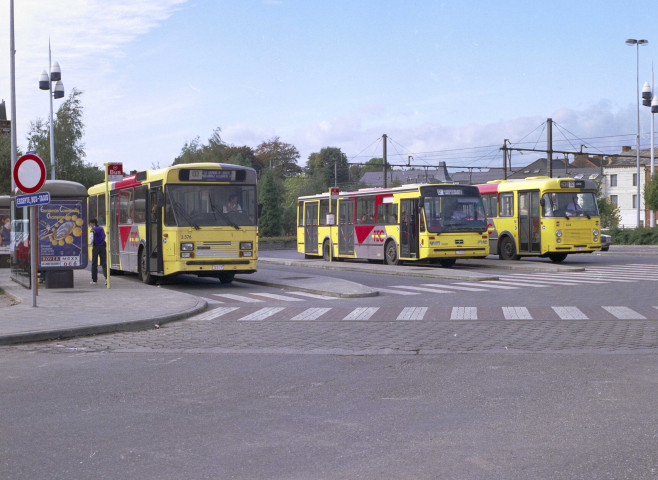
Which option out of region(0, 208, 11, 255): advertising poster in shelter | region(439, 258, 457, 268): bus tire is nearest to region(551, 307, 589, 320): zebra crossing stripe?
region(439, 258, 457, 268): bus tire

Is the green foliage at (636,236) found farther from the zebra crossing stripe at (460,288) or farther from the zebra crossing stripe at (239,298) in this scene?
the zebra crossing stripe at (239,298)

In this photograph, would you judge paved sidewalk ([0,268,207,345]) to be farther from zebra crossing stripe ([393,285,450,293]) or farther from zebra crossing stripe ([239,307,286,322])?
zebra crossing stripe ([393,285,450,293])

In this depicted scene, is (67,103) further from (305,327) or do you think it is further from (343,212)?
(305,327)

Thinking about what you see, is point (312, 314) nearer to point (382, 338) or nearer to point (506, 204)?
point (382, 338)

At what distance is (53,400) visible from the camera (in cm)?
739

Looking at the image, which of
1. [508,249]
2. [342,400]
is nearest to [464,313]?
[342,400]

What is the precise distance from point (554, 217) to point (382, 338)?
751 inches

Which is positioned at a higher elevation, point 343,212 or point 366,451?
point 343,212

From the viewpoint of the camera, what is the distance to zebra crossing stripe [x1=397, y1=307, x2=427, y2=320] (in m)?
14.0

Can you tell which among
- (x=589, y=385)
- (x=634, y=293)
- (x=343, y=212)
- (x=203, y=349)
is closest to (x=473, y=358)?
(x=589, y=385)

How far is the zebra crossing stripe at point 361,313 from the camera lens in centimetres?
1409

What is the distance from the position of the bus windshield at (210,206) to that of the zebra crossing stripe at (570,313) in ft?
28.4

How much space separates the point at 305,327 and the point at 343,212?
69.2 feet

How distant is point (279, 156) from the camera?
11825 centimetres
